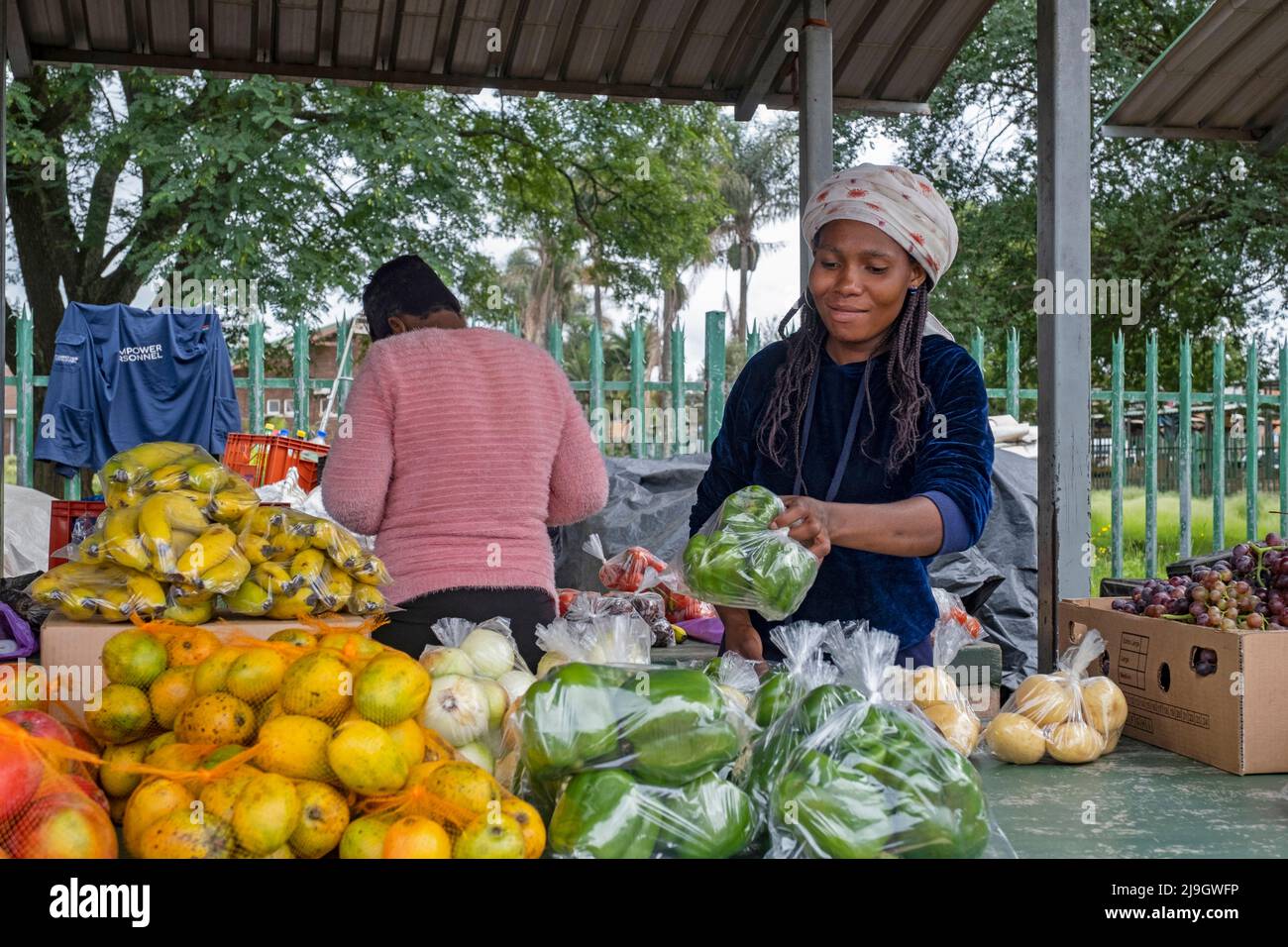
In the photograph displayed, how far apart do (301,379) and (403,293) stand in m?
5.56

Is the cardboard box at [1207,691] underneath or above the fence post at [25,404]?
underneath

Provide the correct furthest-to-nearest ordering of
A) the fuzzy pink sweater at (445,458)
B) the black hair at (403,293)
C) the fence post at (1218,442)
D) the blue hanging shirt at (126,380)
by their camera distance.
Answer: the fence post at (1218,442) → the blue hanging shirt at (126,380) → the black hair at (403,293) → the fuzzy pink sweater at (445,458)

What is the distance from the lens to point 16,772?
1377 mm

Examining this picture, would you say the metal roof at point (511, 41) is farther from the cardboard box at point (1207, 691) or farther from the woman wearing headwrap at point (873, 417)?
the cardboard box at point (1207, 691)

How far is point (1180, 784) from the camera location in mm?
2230

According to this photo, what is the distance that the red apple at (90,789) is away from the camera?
1555 mm

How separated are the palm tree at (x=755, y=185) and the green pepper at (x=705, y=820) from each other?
3385 cm

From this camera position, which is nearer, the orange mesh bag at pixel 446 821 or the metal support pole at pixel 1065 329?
the orange mesh bag at pixel 446 821

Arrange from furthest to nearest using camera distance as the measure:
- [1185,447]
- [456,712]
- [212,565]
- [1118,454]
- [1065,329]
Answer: [1185,447], [1118,454], [1065,329], [212,565], [456,712]

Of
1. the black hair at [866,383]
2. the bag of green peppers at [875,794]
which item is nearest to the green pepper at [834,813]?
the bag of green peppers at [875,794]

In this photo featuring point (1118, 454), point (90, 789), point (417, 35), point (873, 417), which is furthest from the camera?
point (1118, 454)

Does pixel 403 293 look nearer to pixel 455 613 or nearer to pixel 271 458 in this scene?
pixel 455 613

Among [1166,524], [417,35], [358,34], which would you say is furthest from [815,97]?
[1166,524]
